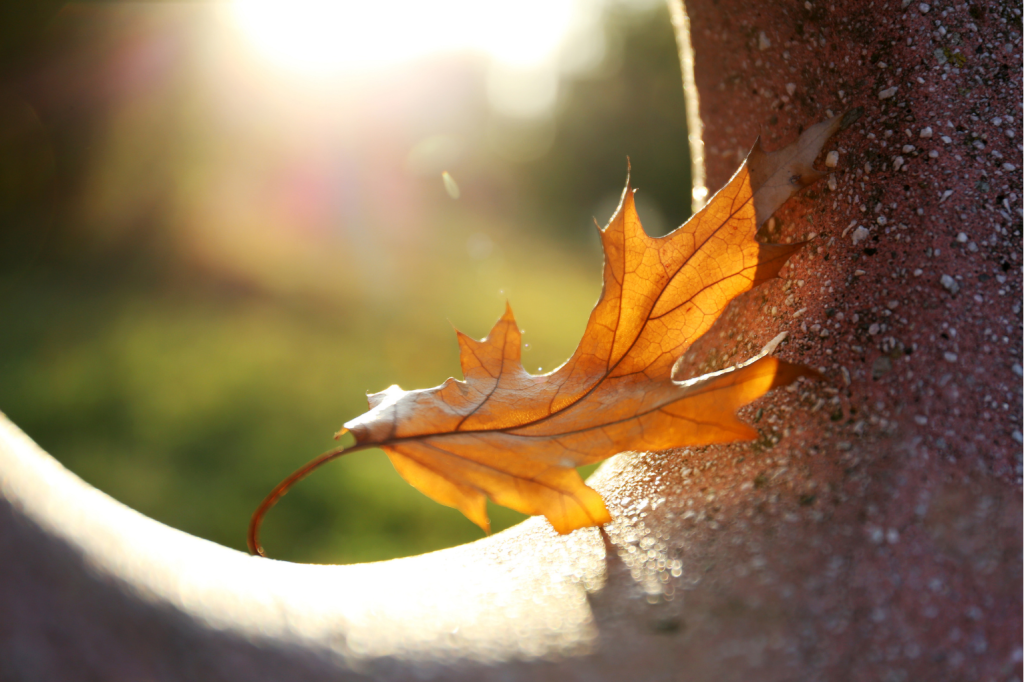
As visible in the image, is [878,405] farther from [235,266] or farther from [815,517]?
[235,266]

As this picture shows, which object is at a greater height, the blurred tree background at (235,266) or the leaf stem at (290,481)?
the blurred tree background at (235,266)

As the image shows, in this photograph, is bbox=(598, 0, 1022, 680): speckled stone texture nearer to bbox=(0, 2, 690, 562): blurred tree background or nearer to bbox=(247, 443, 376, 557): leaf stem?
bbox=(247, 443, 376, 557): leaf stem

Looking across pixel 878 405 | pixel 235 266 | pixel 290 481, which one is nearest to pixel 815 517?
pixel 878 405

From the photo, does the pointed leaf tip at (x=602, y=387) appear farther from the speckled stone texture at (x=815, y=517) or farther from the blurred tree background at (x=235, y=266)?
the blurred tree background at (x=235, y=266)

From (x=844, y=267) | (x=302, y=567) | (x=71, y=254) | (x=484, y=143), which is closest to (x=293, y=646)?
(x=302, y=567)

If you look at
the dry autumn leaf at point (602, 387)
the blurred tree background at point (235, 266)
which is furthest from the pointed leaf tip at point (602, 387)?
the blurred tree background at point (235, 266)
